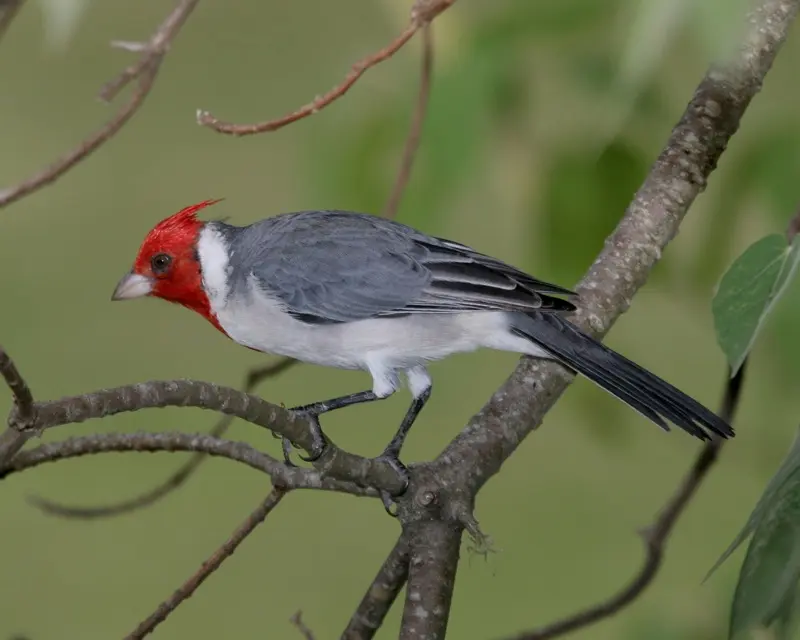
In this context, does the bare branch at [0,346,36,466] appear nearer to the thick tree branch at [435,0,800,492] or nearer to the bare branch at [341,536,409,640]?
the bare branch at [341,536,409,640]

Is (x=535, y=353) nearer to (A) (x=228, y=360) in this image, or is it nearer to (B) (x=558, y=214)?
(B) (x=558, y=214)

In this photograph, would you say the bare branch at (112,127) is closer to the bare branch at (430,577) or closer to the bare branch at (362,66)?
the bare branch at (362,66)

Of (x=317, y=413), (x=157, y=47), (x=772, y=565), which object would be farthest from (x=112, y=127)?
(x=772, y=565)

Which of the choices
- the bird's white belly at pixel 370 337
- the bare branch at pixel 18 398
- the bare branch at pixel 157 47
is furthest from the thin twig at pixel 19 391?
the bird's white belly at pixel 370 337

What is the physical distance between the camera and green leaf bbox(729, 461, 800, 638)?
1.90 ft

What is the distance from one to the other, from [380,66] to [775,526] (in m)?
0.52

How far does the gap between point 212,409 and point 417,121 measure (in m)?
0.28

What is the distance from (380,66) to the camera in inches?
37.0

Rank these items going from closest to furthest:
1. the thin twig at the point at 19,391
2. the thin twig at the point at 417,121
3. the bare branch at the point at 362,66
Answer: the thin twig at the point at 19,391
the bare branch at the point at 362,66
the thin twig at the point at 417,121

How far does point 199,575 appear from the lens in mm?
831

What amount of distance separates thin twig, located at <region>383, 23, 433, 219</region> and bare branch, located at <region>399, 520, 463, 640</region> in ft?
0.83

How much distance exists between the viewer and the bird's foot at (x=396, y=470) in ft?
2.67

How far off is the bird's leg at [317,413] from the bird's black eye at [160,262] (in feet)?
0.79

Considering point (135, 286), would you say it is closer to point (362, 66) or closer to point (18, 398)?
point (362, 66)
